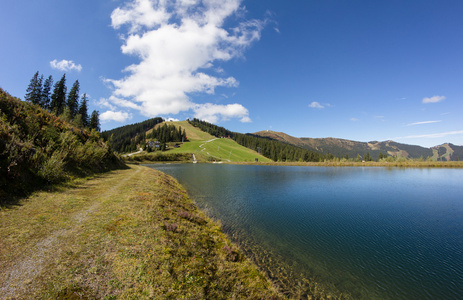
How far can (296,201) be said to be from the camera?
2930 centimetres

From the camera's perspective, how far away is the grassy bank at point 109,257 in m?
5.99

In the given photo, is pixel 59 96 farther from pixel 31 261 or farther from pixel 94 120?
pixel 31 261

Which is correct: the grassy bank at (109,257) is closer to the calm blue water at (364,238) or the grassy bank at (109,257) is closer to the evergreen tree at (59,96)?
the calm blue water at (364,238)

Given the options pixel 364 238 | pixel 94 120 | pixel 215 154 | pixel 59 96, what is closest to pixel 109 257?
pixel 364 238

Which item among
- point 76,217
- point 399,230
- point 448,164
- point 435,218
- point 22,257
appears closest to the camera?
point 22,257

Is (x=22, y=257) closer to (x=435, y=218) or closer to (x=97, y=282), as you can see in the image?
(x=97, y=282)

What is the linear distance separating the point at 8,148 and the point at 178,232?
14.7 meters

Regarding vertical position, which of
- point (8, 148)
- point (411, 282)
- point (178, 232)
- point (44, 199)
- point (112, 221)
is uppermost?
point (8, 148)

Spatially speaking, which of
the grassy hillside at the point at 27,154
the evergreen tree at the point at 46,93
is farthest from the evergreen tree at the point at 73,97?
the grassy hillside at the point at 27,154

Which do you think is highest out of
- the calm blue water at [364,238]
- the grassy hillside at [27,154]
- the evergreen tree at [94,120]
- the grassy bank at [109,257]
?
the evergreen tree at [94,120]

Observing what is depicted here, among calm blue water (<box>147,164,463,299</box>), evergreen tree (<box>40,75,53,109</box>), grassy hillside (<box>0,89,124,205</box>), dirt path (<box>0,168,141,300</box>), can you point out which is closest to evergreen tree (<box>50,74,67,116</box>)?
evergreen tree (<box>40,75,53,109</box>)

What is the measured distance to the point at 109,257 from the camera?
7645mm

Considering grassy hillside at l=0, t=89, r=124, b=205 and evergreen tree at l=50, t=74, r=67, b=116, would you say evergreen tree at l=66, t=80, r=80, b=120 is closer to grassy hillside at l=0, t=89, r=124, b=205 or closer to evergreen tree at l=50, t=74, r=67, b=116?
evergreen tree at l=50, t=74, r=67, b=116

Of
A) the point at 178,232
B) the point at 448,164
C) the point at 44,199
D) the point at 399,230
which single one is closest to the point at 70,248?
the point at 178,232
